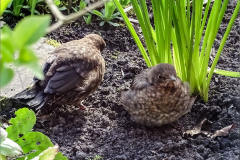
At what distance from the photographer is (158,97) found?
260 cm

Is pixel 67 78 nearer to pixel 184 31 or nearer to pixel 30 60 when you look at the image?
pixel 184 31

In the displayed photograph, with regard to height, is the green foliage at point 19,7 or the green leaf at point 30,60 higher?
the green leaf at point 30,60

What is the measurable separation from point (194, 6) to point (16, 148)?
5.34ft

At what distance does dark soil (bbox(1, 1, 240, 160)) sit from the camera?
246 centimetres

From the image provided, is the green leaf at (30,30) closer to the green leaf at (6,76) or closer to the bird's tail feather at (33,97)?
the green leaf at (6,76)

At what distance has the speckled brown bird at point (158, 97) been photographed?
2578mm

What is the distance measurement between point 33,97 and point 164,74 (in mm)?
1196

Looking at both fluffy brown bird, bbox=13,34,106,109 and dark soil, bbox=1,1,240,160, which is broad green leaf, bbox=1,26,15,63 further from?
fluffy brown bird, bbox=13,34,106,109

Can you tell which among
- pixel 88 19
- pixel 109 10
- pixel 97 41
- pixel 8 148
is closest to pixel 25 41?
pixel 8 148

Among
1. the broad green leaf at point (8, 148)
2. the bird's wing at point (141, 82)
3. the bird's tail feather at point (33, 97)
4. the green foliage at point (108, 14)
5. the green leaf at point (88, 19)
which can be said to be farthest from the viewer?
the green leaf at point (88, 19)

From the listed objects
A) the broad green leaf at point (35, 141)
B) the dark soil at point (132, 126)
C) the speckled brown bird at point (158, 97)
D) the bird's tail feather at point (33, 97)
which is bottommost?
the dark soil at point (132, 126)

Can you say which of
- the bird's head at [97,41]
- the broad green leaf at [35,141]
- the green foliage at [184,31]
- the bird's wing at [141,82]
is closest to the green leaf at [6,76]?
the broad green leaf at [35,141]

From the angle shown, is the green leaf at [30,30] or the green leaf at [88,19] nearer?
the green leaf at [30,30]

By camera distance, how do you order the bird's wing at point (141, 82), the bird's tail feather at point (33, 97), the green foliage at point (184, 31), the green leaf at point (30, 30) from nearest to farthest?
1. the green leaf at point (30, 30)
2. the green foliage at point (184, 31)
3. the bird's wing at point (141, 82)
4. the bird's tail feather at point (33, 97)
